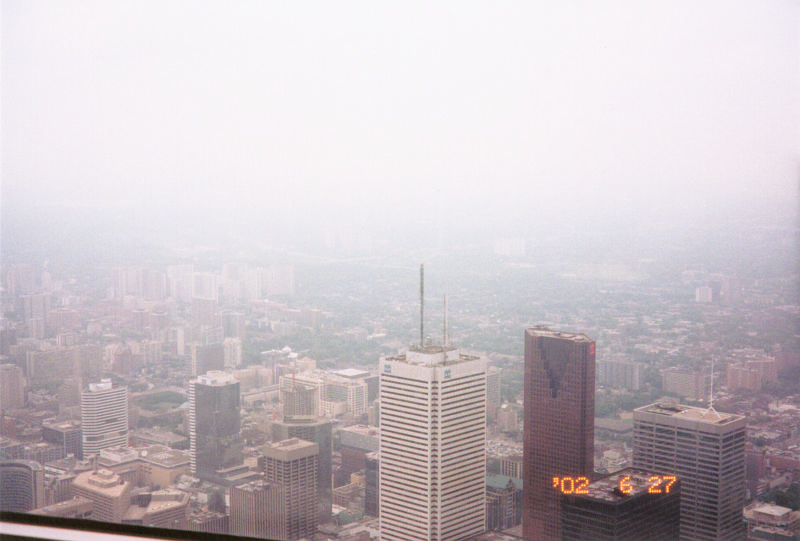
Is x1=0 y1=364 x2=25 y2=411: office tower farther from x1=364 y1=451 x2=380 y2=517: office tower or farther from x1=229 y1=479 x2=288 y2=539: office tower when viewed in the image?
x1=364 y1=451 x2=380 y2=517: office tower

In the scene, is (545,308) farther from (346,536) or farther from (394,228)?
(346,536)

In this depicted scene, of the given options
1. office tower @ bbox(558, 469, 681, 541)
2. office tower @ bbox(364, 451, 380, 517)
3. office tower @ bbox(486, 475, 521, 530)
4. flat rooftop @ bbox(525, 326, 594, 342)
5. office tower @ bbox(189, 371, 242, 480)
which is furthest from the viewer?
office tower @ bbox(189, 371, 242, 480)

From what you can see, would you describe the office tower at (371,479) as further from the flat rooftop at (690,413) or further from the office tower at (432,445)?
the flat rooftop at (690,413)

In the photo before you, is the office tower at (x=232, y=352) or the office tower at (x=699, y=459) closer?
the office tower at (x=699, y=459)

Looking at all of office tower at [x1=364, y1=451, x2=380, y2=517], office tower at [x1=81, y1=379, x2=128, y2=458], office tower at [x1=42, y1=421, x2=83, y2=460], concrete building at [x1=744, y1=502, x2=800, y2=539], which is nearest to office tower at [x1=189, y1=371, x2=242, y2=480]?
office tower at [x1=81, y1=379, x2=128, y2=458]

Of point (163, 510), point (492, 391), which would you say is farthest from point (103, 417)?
point (492, 391)

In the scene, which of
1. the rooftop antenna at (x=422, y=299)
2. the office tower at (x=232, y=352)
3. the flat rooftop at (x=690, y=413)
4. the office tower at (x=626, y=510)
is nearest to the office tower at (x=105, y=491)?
the office tower at (x=232, y=352)
